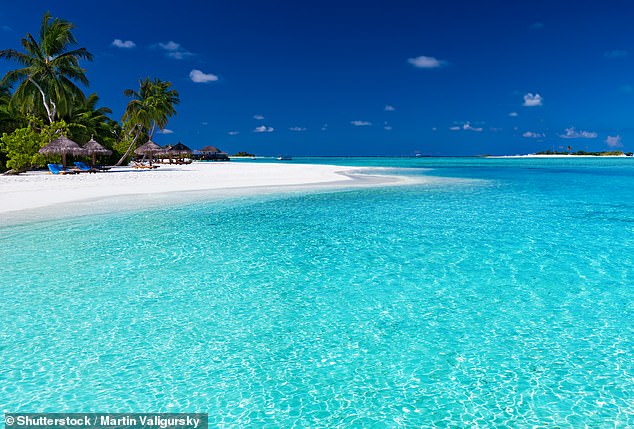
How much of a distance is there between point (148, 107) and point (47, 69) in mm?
9428

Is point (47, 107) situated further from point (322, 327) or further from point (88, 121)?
point (322, 327)

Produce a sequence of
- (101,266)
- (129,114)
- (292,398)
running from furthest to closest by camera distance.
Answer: (129,114) < (101,266) < (292,398)

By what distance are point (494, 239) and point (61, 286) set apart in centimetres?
820

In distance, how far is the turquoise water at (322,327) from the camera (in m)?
3.29

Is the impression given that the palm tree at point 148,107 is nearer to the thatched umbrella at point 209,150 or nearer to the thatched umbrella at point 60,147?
the thatched umbrella at point 60,147

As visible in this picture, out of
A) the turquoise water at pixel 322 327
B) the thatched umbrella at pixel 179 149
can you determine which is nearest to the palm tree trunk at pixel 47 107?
the thatched umbrella at pixel 179 149

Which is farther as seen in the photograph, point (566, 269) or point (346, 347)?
point (566, 269)

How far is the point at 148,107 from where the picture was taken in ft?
117

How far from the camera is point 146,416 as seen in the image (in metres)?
3.14

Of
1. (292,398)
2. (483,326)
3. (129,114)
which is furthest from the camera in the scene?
(129,114)

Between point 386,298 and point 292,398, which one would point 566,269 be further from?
point 292,398

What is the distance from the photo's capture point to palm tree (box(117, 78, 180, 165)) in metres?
35.3

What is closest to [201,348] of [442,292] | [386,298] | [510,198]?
[386,298]

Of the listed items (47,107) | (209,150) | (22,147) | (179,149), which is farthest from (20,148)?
(209,150)
